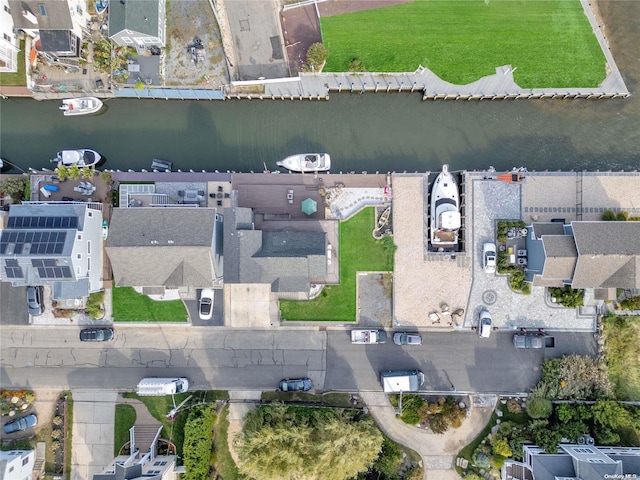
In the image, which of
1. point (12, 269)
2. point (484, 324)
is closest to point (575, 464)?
point (484, 324)

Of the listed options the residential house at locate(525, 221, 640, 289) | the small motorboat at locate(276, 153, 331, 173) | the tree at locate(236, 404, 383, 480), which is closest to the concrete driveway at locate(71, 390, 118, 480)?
the tree at locate(236, 404, 383, 480)

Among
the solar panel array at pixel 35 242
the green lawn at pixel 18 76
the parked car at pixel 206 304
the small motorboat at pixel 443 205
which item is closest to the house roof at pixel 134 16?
the green lawn at pixel 18 76

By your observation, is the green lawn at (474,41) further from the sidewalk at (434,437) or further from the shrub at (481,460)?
the shrub at (481,460)

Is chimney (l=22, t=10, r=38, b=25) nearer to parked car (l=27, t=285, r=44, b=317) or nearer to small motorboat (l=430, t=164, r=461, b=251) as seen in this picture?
parked car (l=27, t=285, r=44, b=317)

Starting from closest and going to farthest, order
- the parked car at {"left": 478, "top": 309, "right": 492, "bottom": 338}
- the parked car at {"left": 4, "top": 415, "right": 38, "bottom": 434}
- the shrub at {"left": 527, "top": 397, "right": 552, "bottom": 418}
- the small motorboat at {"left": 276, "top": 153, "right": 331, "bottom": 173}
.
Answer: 1. the shrub at {"left": 527, "top": 397, "right": 552, "bottom": 418}
2. the parked car at {"left": 478, "top": 309, "right": 492, "bottom": 338}
3. the parked car at {"left": 4, "top": 415, "right": 38, "bottom": 434}
4. the small motorboat at {"left": 276, "top": 153, "right": 331, "bottom": 173}

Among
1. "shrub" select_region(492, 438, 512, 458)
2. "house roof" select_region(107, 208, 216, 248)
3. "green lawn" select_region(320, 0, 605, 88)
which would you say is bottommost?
"shrub" select_region(492, 438, 512, 458)

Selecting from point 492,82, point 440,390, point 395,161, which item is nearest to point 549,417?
point 440,390

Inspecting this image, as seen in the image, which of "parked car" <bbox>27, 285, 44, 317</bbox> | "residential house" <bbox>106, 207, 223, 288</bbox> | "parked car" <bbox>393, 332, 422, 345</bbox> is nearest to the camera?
"residential house" <bbox>106, 207, 223, 288</bbox>

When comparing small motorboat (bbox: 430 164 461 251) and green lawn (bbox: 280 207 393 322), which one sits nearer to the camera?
small motorboat (bbox: 430 164 461 251)
